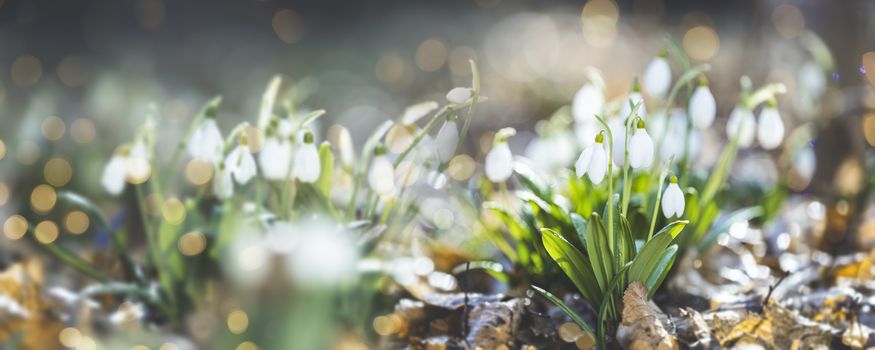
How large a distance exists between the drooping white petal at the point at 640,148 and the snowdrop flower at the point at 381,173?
1.62 ft

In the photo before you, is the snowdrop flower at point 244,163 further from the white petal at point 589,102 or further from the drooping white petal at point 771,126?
the drooping white petal at point 771,126

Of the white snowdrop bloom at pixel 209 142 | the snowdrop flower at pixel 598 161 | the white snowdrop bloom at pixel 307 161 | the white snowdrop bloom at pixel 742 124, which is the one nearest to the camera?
the snowdrop flower at pixel 598 161

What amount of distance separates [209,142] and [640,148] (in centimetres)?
92

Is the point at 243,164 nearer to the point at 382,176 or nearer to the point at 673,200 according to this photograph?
the point at 382,176

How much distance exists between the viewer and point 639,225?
157cm

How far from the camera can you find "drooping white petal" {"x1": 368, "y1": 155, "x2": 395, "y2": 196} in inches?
59.2

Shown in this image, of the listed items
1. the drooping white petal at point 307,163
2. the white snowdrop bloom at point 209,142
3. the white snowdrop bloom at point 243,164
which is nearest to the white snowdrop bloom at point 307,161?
the drooping white petal at point 307,163

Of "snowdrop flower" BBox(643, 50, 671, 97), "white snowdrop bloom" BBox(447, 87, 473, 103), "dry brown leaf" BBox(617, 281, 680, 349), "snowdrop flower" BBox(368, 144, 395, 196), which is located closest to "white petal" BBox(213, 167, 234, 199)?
"snowdrop flower" BBox(368, 144, 395, 196)

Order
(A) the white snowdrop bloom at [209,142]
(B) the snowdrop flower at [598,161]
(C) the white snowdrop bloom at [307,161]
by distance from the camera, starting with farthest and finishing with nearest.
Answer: (A) the white snowdrop bloom at [209,142] < (C) the white snowdrop bloom at [307,161] < (B) the snowdrop flower at [598,161]

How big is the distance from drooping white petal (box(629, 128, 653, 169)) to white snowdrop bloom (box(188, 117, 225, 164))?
2.88 ft

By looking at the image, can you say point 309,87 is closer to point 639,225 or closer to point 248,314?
point 248,314

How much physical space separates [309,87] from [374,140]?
40 centimetres

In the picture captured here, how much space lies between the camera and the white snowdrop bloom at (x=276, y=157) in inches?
59.7

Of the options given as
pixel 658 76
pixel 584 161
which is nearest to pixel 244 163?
pixel 584 161
